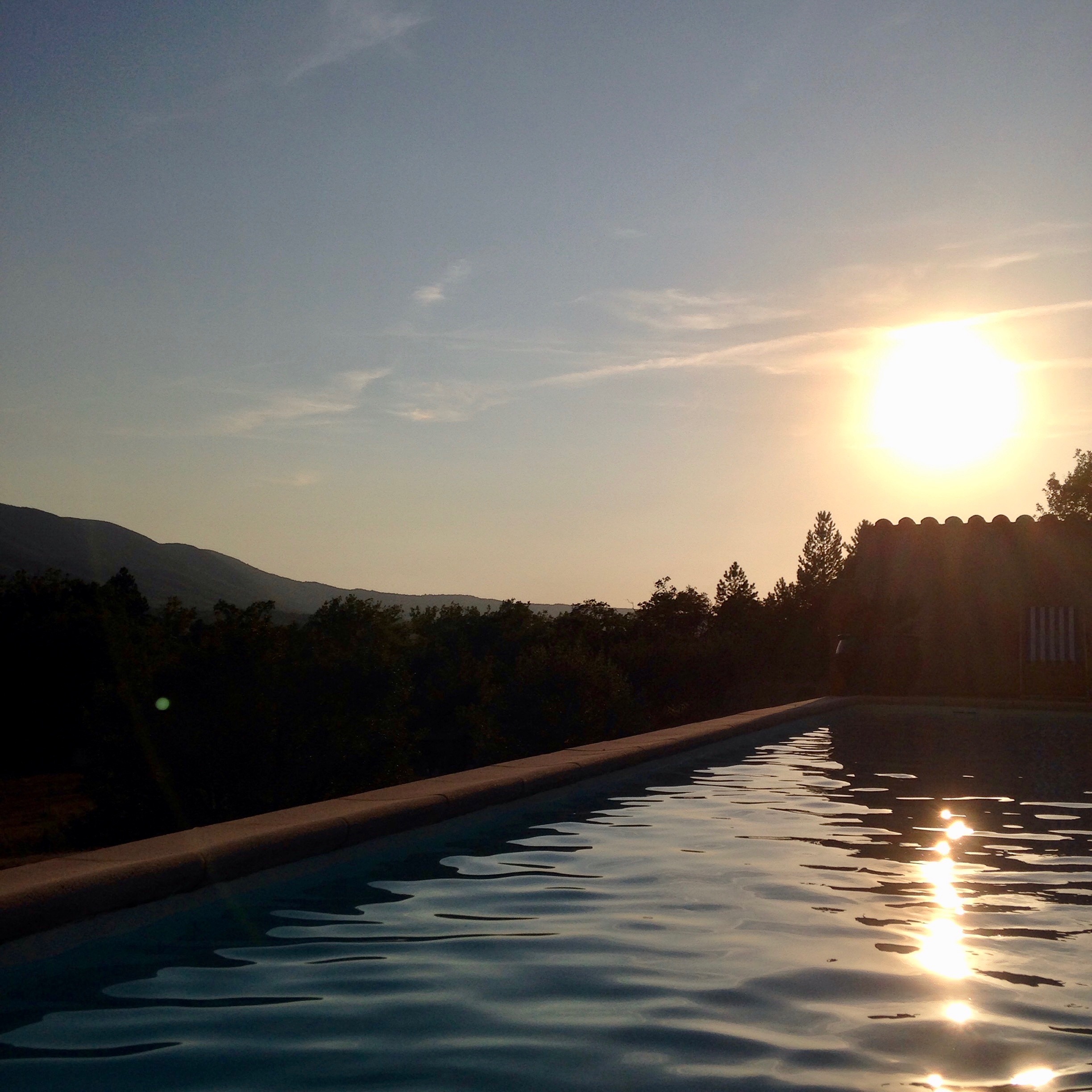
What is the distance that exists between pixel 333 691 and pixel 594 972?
794 inches

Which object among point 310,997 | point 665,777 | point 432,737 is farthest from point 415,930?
point 432,737

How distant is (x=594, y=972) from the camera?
4.01m

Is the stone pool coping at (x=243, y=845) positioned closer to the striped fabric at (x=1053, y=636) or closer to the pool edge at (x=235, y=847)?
the pool edge at (x=235, y=847)

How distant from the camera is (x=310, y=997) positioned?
12.1 feet

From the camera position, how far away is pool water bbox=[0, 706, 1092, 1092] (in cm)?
312

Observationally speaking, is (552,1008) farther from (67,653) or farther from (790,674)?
(67,653)

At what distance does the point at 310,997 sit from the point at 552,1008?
794 mm

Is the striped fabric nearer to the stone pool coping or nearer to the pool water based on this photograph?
the stone pool coping

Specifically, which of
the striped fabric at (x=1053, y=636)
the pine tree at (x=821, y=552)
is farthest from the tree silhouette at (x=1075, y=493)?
the striped fabric at (x=1053, y=636)

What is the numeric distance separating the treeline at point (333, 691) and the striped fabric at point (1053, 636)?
5.87m

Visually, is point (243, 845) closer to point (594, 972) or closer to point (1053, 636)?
point (594, 972)

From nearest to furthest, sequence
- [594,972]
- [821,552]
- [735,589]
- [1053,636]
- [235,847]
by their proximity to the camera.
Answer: [594,972] < [235,847] < [1053,636] < [735,589] < [821,552]

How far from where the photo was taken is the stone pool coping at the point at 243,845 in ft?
13.1

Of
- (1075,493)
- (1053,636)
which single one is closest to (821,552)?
(1075,493)
